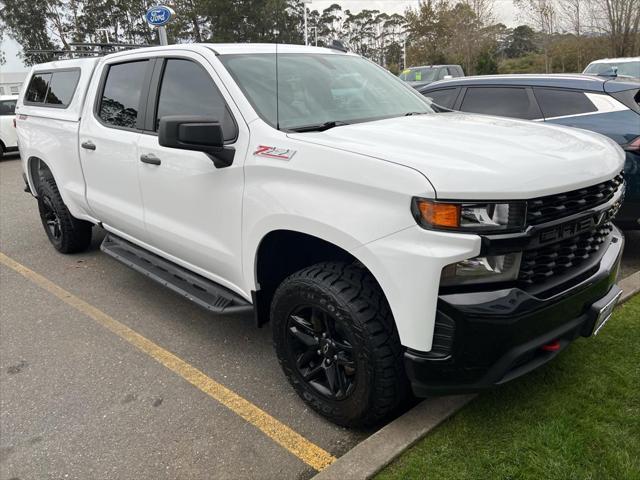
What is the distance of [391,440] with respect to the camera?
2547mm

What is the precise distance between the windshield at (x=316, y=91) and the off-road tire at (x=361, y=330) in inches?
34.1

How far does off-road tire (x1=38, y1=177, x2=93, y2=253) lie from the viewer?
17.5ft

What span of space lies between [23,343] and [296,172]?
2.68 metres

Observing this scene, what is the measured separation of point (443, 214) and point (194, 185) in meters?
1.71

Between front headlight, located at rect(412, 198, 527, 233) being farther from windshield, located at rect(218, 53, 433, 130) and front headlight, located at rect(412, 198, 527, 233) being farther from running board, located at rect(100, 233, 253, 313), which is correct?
running board, located at rect(100, 233, 253, 313)

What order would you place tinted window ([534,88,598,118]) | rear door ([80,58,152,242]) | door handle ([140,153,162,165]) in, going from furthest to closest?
tinted window ([534,88,598,118]) < rear door ([80,58,152,242]) < door handle ([140,153,162,165])

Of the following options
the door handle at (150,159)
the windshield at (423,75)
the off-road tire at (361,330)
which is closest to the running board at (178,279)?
the off-road tire at (361,330)

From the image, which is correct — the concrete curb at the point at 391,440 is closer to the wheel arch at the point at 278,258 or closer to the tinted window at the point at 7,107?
the wheel arch at the point at 278,258

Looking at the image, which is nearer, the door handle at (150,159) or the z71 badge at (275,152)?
the z71 badge at (275,152)

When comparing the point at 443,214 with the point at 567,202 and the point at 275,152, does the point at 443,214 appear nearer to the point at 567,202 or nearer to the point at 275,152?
the point at 567,202

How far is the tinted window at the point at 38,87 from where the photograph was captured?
5500 millimetres

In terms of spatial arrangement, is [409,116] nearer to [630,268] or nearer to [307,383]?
[307,383]

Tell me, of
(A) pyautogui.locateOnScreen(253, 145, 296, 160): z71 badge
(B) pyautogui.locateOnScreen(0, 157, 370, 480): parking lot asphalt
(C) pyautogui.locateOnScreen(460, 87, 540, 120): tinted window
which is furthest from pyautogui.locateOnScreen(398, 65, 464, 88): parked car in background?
(A) pyautogui.locateOnScreen(253, 145, 296, 160): z71 badge

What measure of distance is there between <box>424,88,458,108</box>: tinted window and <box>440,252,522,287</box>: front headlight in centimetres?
439
